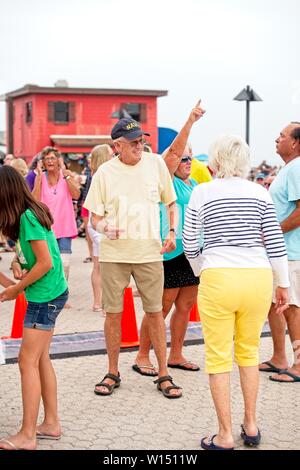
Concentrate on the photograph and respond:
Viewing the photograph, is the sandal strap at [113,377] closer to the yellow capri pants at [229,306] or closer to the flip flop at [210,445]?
the flip flop at [210,445]

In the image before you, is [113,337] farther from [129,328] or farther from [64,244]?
[64,244]

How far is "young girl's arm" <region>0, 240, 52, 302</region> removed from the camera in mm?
4215

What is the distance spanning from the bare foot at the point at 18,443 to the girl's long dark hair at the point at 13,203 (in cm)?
113

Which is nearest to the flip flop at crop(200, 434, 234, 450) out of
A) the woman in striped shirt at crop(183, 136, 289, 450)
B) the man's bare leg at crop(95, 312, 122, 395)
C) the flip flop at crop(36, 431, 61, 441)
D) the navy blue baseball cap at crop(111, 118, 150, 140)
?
the woman in striped shirt at crop(183, 136, 289, 450)

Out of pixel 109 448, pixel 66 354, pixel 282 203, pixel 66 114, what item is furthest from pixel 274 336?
pixel 66 114

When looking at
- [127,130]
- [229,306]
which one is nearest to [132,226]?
[127,130]

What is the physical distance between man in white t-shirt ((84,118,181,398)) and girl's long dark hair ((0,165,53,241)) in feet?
3.89

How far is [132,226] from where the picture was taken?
18.2ft

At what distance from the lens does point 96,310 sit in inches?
348

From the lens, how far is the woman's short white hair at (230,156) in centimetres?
439

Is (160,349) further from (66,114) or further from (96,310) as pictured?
(66,114)

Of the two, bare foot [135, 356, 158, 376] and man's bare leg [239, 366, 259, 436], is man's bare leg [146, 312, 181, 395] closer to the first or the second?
bare foot [135, 356, 158, 376]

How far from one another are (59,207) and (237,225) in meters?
4.63

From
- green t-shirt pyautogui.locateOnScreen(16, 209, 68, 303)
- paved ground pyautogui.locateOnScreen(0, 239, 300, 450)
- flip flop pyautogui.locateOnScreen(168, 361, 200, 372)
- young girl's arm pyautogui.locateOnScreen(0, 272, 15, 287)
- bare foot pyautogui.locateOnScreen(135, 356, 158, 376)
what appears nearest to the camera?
green t-shirt pyautogui.locateOnScreen(16, 209, 68, 303)
